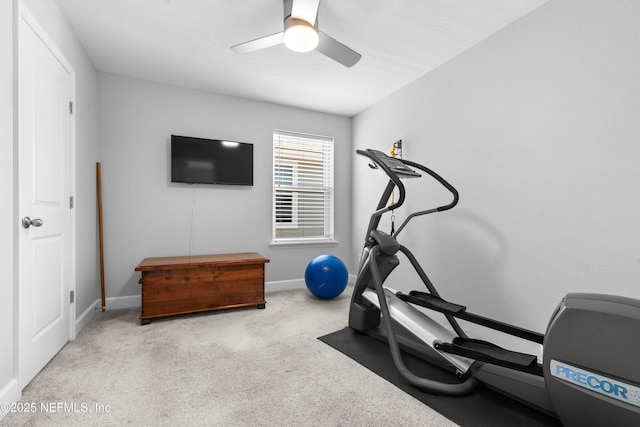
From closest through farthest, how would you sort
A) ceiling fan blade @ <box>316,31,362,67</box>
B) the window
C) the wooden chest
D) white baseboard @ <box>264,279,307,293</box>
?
ceiling fan blade @ <box>316,31,362,67</box> → the wooden chest → white baseboard @ <box>264,279,307,293</box> → the window

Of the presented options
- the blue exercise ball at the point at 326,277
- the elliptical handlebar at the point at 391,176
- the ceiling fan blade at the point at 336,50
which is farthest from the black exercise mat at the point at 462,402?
the ceiling fan blade at the point at 336,50

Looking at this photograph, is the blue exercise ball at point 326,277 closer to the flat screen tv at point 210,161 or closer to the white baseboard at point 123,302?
the flat screen tv at point 210,161

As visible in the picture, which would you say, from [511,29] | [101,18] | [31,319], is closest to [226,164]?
[101,18]

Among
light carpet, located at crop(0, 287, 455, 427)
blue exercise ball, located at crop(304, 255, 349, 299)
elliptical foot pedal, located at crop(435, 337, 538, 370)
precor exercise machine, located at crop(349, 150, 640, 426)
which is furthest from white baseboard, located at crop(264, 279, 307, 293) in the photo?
elliptical foot pedal, located at crop(435, 337, 538, 370)

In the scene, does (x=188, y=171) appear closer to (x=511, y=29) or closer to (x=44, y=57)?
(x=44, y=57)

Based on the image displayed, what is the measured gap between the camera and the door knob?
1676 mm

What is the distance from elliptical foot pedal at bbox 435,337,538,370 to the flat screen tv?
9.39ft

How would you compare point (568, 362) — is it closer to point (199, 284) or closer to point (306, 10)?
point (306, 10)

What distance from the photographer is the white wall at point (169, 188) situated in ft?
10.5

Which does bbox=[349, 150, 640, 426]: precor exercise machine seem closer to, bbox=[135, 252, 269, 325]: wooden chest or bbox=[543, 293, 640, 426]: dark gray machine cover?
bbox=[543, 293, 640, 426]: dark gray machine cover

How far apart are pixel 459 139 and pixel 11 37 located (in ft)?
10.5

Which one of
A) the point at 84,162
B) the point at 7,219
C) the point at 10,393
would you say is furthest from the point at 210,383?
the point at 84,162

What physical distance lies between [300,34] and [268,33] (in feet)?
2.09

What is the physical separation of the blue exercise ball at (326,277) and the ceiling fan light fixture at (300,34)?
2263 millimetres
